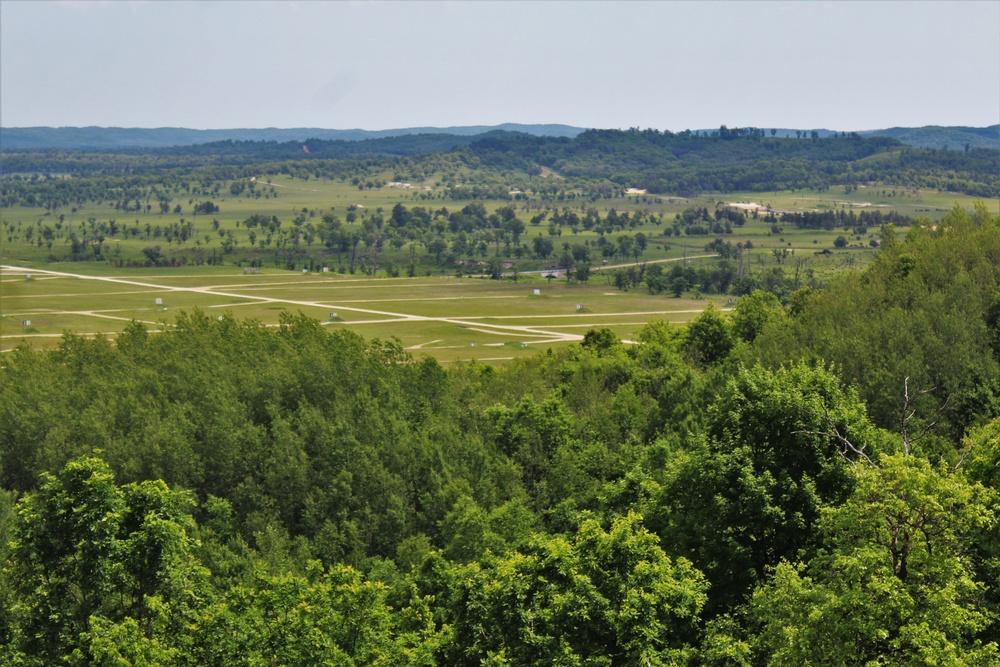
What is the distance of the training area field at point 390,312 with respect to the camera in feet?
487

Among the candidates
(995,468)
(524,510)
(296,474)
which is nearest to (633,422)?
(524,510)

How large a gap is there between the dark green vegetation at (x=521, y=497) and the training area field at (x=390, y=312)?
60.8 metres

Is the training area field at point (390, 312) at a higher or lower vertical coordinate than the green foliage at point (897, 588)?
lower

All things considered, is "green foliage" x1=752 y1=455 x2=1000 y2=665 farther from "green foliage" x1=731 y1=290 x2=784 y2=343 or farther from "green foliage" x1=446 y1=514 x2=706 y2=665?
"green foliage" x1=731 y1=290 x2=784 y2=343

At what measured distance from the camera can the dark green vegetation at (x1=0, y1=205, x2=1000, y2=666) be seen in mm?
27656

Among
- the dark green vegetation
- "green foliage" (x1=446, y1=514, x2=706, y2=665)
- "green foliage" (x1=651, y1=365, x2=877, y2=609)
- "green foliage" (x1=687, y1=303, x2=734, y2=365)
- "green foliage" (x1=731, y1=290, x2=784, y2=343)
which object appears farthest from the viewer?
"green foliage" (x1=731, y1=290, x2=784, y2=343)

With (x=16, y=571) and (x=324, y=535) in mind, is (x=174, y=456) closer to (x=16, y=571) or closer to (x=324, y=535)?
(x=324, y=535)

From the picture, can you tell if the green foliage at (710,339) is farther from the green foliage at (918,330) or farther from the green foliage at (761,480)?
the green foliage at (761,480)

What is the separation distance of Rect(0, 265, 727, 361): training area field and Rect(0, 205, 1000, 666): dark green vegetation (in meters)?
60.8

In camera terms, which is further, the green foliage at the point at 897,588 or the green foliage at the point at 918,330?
the green foliage at the point at 918,330

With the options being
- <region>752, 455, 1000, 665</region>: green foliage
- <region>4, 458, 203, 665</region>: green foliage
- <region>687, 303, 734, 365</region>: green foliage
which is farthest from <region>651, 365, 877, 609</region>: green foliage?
<region>687, 303, 734, 365</region>: green foliage

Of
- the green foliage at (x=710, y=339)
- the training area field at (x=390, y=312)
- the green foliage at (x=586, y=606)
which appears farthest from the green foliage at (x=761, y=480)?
the training area field at (x=390, y=312)

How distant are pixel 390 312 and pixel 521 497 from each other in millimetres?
123515

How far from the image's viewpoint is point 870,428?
3891 cm
